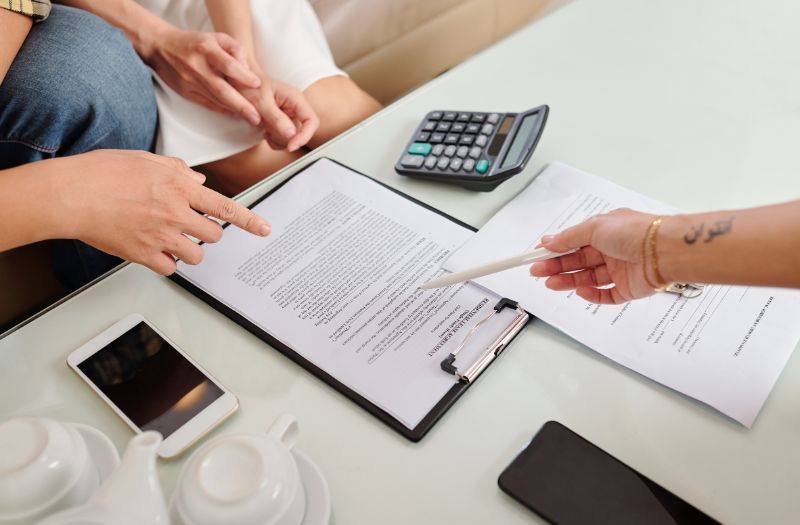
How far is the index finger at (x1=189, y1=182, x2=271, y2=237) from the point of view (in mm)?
540

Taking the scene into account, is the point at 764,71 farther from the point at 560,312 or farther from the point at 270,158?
the point at 270,158

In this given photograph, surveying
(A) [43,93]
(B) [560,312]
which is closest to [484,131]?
(B) [560,312]

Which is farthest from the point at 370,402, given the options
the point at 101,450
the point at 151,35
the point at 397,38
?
the point at 397,38

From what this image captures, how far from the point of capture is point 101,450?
0.41 meters

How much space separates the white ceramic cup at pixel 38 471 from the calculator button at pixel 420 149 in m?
0.43

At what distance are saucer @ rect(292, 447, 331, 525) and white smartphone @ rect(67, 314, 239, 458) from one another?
3.5 inches

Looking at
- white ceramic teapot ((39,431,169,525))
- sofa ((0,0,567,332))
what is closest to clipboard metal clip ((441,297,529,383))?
white ceramic teapot ((39,431,169,525))

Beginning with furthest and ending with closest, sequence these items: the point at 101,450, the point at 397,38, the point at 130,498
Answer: the point at 397,38
the point at 101,450
the point at 130,498

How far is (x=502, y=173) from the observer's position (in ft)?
2.00

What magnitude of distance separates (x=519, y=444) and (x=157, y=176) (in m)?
0.38

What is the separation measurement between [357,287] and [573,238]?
20 cm

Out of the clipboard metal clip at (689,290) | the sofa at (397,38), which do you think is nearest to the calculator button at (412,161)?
the clipboard metal clip at (689,290)

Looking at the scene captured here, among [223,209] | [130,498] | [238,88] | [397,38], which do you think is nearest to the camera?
[130,498]

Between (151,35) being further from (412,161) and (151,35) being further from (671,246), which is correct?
(671,246)
